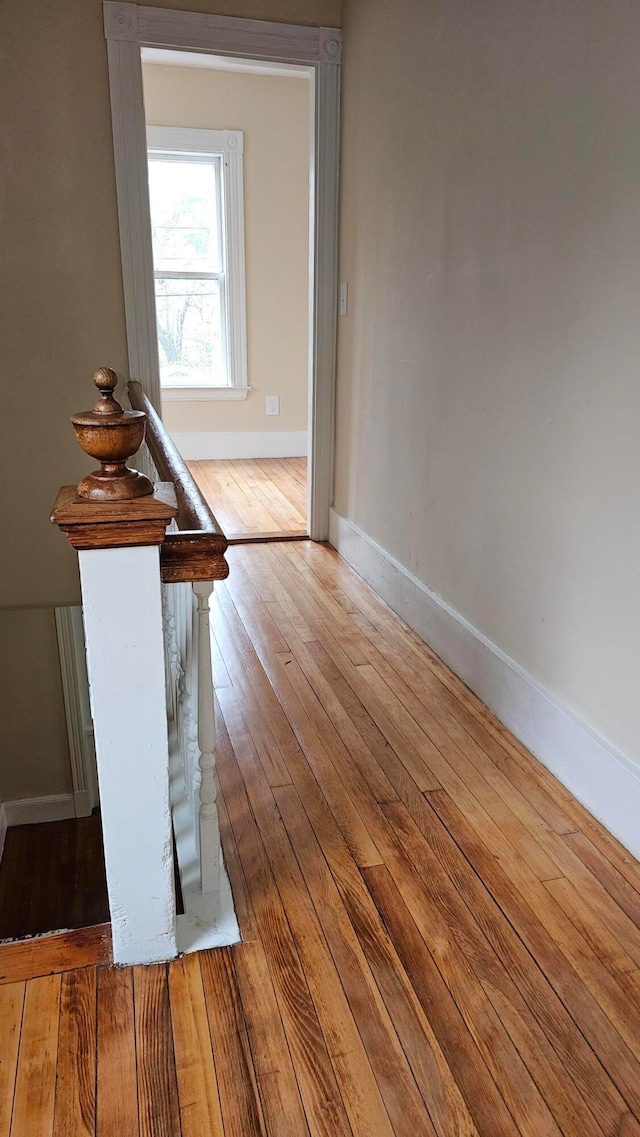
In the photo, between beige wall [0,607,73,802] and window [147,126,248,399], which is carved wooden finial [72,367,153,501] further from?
window [147,126,248,399]

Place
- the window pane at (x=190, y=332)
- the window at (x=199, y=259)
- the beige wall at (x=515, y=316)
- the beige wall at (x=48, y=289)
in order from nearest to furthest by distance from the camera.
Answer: the beige wall at (x=515, y=316) → the beige wall at (x=48, y=289) → the window at (x=199, y=259) → the window pane at (x=190, y=332)

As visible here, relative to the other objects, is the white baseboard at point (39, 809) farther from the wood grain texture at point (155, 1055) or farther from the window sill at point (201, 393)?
the window sill at point (201, 393)

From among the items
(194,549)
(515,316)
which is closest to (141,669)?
(194,549)

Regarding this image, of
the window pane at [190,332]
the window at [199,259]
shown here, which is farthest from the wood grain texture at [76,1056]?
the window pane at [190,332]

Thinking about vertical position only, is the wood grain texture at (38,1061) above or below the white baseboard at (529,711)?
below

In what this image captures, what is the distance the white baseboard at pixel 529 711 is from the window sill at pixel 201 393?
325 centimetres

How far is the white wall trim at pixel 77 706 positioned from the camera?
363 centimetres

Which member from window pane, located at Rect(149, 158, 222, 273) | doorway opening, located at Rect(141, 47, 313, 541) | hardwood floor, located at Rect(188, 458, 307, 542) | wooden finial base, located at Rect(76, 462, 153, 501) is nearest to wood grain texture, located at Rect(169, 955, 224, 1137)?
wooden finial base, located at Rect(76, 462, 153, 501)

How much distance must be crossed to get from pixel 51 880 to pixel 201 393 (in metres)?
3.96

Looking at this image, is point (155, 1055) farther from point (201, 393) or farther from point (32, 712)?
point (201, 393)

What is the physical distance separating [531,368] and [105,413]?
4.37 feet

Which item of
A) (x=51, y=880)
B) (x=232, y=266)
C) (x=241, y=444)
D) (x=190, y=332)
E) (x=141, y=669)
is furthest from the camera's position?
(x=241, y=444)

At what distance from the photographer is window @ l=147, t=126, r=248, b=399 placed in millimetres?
5512

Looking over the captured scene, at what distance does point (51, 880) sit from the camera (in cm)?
304
